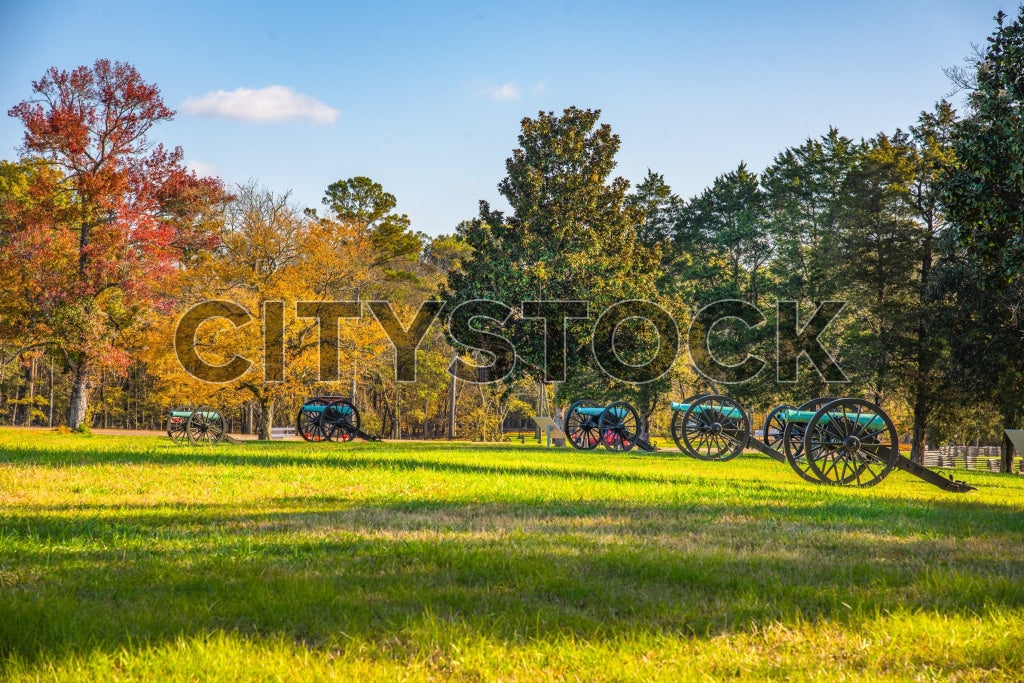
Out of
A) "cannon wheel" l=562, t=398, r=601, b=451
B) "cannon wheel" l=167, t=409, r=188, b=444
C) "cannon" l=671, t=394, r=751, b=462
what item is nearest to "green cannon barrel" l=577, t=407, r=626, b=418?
"cannon wheel" l=562, t=398, r=601, b=451

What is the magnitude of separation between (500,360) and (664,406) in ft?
79.7

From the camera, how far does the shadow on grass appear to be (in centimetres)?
404

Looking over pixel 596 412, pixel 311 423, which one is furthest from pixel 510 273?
pixel 311 423

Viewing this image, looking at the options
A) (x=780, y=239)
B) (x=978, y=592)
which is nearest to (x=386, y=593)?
(x=978, y=592)

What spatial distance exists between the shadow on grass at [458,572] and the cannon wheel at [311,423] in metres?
19.5

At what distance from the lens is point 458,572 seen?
5.15 m

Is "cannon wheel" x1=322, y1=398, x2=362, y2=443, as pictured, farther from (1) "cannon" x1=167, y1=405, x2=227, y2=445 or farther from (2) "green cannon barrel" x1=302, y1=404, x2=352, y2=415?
(1) "cannon" x1=167, y1=405, x2=227, y2=445

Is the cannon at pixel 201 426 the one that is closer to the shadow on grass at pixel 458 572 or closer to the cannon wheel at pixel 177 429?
the cannon wheel at pixel 177 429

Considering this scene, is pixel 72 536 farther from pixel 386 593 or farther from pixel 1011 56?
pixel 1011 56

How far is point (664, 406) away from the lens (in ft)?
163

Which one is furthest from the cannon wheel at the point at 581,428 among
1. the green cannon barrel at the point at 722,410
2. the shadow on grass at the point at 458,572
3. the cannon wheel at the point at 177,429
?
the shadow on grass at the point at 458,572

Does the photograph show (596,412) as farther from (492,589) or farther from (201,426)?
(492,589)

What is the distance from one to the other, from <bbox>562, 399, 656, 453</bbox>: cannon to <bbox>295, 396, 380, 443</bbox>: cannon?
702cm

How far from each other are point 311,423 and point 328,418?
0.84 meters
